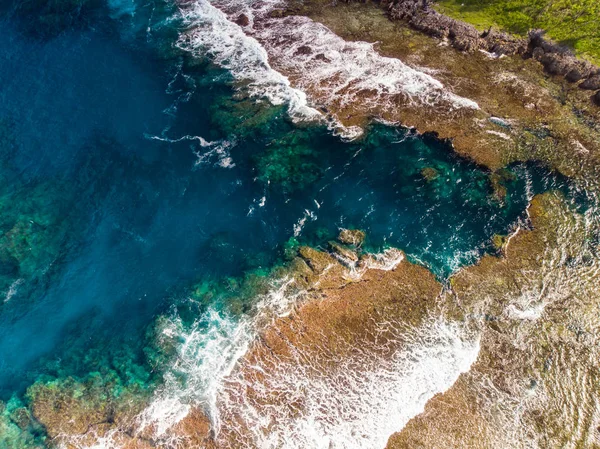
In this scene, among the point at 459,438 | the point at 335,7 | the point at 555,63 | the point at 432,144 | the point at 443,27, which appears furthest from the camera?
the point at 335,7

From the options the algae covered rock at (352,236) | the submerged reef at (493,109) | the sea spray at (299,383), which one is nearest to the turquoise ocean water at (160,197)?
the algae covered rock at (352,236)

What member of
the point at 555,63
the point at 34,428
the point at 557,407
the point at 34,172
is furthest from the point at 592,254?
the point at 34,172

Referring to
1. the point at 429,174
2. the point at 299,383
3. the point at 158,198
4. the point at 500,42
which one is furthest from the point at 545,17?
the point at 299,383

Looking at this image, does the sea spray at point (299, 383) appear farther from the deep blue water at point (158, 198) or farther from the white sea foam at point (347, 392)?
the deep blue water at point (158, 198)

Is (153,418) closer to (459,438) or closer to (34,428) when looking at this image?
(34,428)

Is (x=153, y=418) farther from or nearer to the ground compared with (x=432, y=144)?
nearer to the ground

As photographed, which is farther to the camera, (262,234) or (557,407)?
(262,234)
